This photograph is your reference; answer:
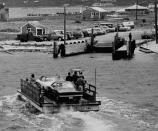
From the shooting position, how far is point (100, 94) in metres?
50.2

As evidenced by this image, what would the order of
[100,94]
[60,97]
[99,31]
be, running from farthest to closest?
[99,31], [100,94], [60,97]

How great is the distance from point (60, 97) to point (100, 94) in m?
9.17

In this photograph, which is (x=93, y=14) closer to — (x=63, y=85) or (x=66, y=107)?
(x=63, y=85)

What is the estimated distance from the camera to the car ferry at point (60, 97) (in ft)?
135

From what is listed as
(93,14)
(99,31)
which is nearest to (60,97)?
(99,31)

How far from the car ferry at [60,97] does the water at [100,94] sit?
43cm

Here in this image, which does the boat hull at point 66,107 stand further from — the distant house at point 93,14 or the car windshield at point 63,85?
the distant house at point 93,14

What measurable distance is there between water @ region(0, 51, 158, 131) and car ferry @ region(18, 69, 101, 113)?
1.41 ft

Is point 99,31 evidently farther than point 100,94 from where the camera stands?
Yes

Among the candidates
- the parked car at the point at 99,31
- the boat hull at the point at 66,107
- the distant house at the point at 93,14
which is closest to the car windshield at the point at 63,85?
the boat hull at the point at 66,107

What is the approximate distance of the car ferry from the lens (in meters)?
41.1

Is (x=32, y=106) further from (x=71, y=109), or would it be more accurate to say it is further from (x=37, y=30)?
(x=37, y=30)

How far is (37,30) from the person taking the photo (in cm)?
10412

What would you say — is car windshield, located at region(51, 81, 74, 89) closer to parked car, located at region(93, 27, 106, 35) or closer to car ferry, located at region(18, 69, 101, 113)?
car ferry, located at region(18, 69, 101, 113)
